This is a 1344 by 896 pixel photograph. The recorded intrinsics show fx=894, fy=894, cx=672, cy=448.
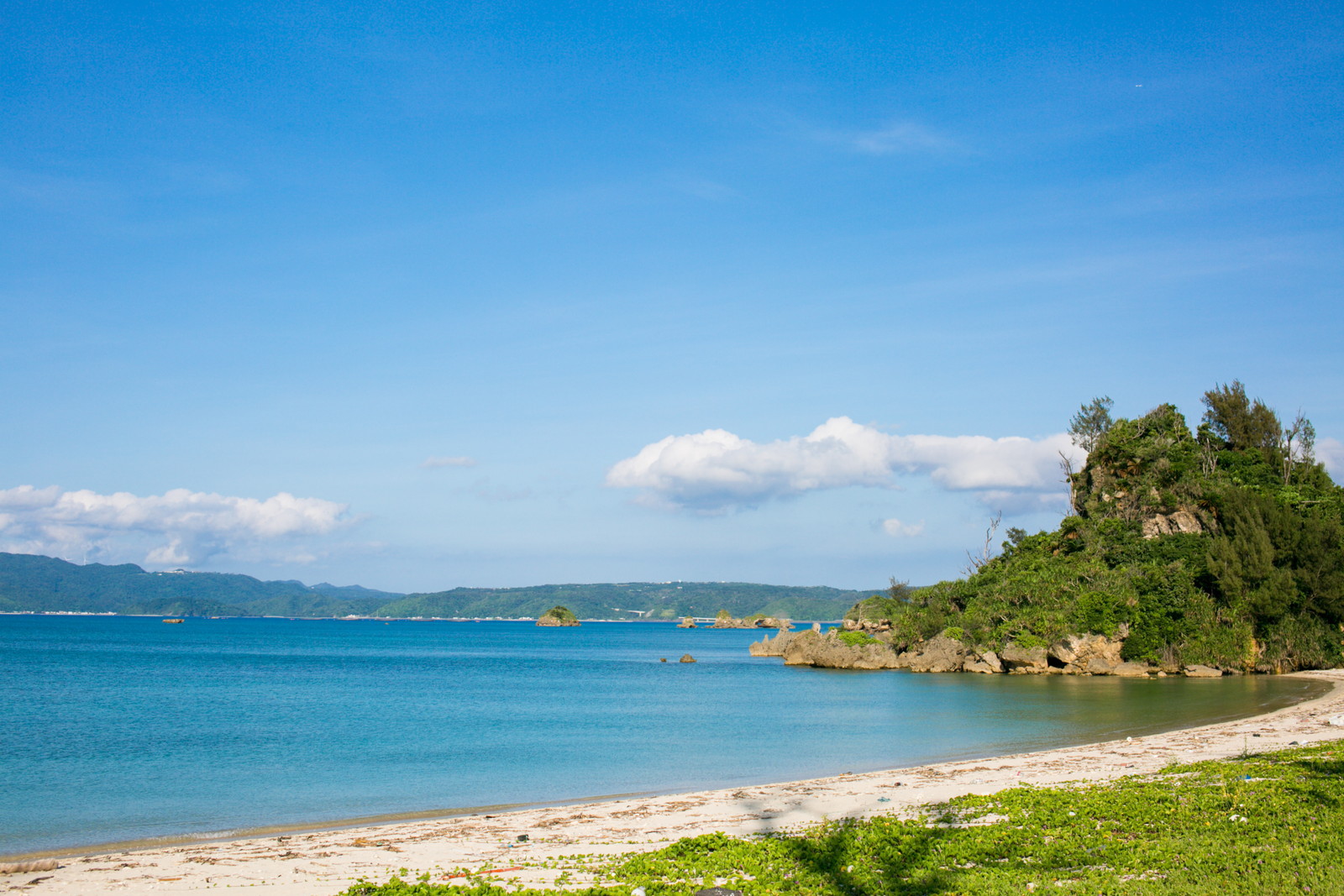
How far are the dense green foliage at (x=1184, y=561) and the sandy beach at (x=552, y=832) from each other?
3059 cm

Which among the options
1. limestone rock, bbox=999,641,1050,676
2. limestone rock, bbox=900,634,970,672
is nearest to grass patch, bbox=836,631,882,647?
limestone rock, bbox=900,634,970,672

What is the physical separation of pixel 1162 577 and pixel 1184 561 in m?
2.10

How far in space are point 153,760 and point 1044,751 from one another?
24.6m

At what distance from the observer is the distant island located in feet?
158

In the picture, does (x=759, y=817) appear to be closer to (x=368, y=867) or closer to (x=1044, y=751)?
(x=368, y=867)

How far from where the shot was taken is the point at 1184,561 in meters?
53.3

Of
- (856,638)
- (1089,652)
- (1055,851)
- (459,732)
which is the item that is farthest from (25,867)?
(856,638)

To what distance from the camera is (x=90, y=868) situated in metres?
13.4

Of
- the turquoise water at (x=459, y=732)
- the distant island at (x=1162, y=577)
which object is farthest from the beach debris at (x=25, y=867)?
the distant island at (x=1162, y=577)

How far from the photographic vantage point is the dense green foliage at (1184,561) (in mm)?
48125

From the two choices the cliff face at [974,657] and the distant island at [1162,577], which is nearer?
the distant island at [1162,577]

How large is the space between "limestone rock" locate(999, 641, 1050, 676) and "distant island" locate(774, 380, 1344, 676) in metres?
0.09

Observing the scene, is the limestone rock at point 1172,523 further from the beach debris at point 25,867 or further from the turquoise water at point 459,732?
the beach debris at point 25,867

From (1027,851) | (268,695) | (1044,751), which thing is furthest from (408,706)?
(1027,851)
